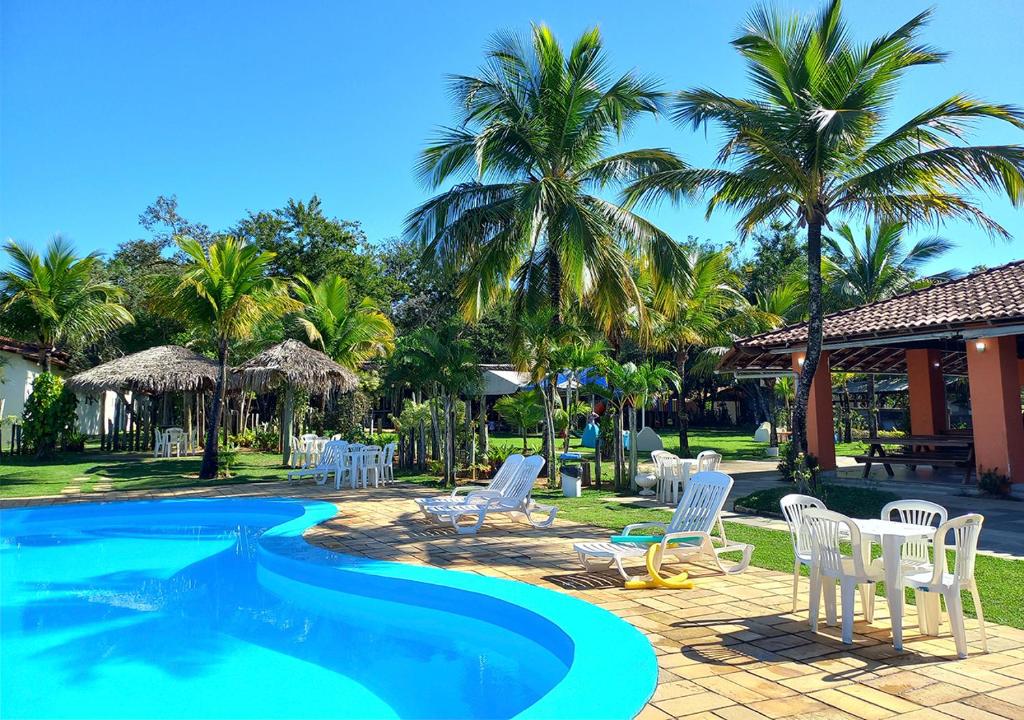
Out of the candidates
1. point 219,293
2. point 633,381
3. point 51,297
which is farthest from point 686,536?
point 51,297

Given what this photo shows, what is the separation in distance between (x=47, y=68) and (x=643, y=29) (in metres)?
9.62

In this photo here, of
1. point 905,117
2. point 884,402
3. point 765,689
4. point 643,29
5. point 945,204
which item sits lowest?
point 765,689

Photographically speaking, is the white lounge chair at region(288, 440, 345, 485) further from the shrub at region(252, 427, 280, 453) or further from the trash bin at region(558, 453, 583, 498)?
the shrub at region(252, 427, 280, 453)

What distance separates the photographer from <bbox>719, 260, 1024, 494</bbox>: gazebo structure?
37.5 ft

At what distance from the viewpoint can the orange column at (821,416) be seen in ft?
48.9

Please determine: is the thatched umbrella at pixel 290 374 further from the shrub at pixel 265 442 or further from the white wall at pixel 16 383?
the white wall at pixel 16 383

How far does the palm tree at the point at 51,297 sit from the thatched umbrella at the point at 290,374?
19.2 ft

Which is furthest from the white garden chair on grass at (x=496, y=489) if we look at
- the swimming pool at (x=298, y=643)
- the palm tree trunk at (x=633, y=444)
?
the palm tree trunk at (x=633, y=444)

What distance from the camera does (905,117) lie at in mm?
9984

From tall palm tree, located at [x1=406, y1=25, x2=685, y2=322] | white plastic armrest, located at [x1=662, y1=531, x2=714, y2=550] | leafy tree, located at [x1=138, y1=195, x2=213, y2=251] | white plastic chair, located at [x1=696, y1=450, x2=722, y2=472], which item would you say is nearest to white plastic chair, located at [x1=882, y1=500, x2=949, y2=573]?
white plastic armrest, located at [x1=662, y1=531, x2=714, y2=550]

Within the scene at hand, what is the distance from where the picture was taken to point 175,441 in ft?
73.7

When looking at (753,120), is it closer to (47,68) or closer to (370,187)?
(47,68)

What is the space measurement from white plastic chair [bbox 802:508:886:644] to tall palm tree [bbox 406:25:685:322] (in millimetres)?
9112

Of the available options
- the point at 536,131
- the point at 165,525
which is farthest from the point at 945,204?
the point at 165,525
